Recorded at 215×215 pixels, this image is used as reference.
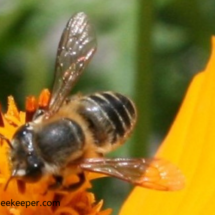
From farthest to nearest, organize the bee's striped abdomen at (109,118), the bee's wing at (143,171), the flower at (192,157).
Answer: the flower at (192,157)
the bee's striped abdomen at (109,118)
the bee's wing at (143,171)

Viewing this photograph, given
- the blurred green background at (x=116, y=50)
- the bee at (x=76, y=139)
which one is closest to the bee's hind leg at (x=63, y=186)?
the bee at (x=76, y=139)

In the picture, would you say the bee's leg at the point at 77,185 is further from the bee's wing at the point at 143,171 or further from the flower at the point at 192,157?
the flower at the point at 192,157

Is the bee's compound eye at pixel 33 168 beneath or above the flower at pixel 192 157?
above

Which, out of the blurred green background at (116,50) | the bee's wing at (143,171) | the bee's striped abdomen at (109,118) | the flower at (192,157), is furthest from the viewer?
the blurred green background at (116,50)

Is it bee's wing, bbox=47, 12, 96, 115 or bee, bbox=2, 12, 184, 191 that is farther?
bee's wing, bbox=47, 12, 96, 115

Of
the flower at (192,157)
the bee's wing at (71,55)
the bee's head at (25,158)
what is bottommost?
the flower at (192,157)

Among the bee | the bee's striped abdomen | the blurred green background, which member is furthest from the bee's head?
the blurred green background

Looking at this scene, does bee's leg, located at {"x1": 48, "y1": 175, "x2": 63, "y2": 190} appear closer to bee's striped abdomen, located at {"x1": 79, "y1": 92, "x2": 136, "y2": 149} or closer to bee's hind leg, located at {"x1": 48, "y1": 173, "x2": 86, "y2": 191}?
bee's hind leg, located at {"x1": 48, "y1": 173, "x2": 86, "y2": 191}

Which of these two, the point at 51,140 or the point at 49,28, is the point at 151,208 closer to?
the point at 51,140
